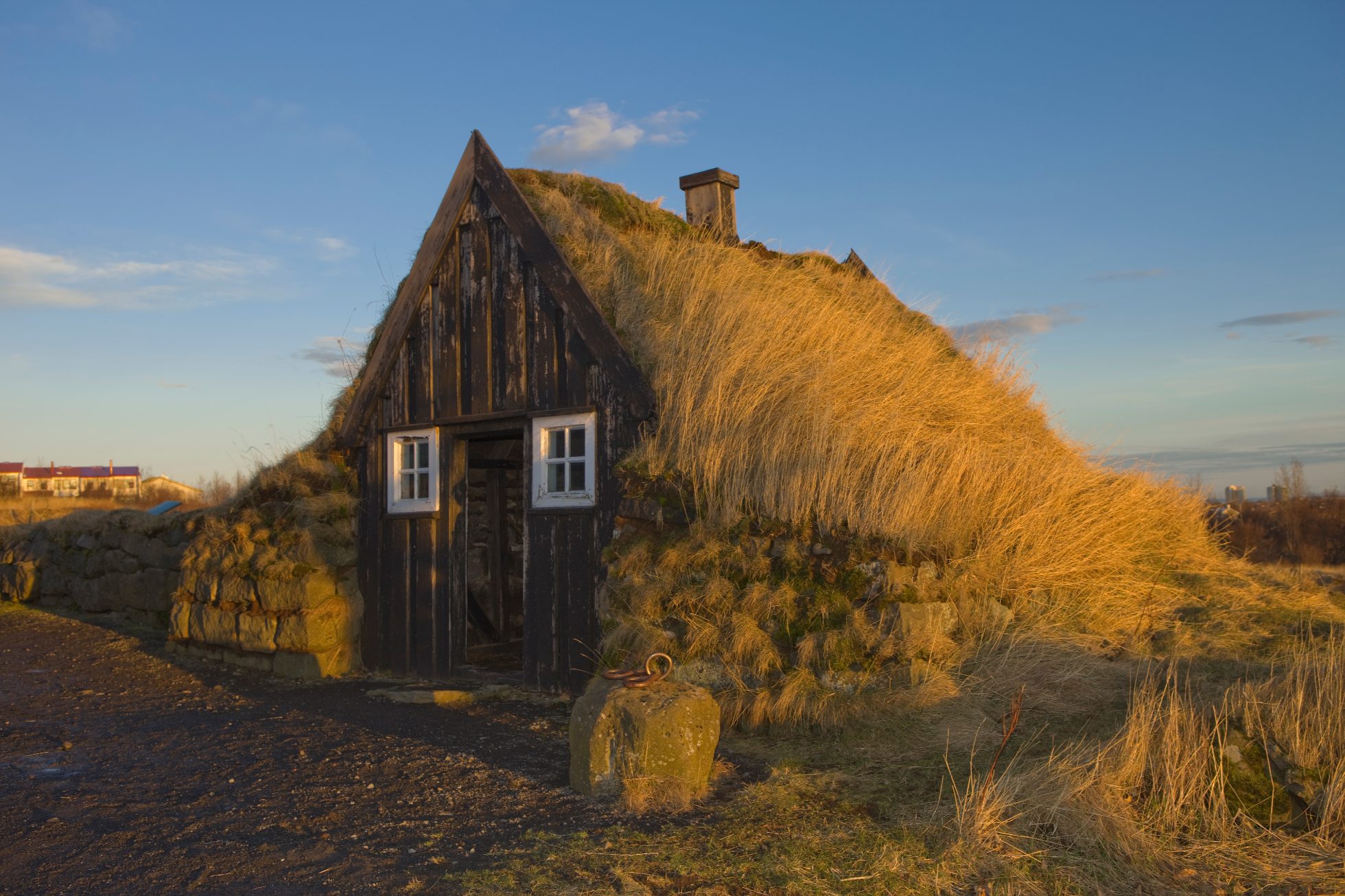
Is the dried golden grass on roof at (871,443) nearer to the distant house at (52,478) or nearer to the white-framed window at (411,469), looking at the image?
the white-framed window at (411,469)

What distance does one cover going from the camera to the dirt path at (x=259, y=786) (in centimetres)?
457

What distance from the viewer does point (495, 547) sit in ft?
41.4

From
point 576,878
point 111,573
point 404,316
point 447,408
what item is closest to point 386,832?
point 576,878

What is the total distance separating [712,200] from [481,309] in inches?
199

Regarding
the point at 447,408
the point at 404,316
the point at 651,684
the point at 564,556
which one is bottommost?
the point at 651,684

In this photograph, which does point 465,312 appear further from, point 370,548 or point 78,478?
point 78,478

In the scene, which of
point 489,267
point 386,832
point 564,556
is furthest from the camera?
point 489,267

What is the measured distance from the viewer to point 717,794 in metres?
5.66

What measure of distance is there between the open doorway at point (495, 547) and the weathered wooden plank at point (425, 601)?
1756 mm

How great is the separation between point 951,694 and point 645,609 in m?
2.36

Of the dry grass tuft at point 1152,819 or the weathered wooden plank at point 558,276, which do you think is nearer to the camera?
the dry grass tuft at point 1152,819

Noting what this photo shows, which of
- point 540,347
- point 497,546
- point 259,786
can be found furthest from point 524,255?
point 259,786

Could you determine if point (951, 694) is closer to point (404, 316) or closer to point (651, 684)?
point (651, 684)

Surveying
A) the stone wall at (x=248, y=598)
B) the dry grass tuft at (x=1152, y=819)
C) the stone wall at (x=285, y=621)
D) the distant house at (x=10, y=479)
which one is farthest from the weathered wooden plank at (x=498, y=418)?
the distant house at (x=10, y=479)
